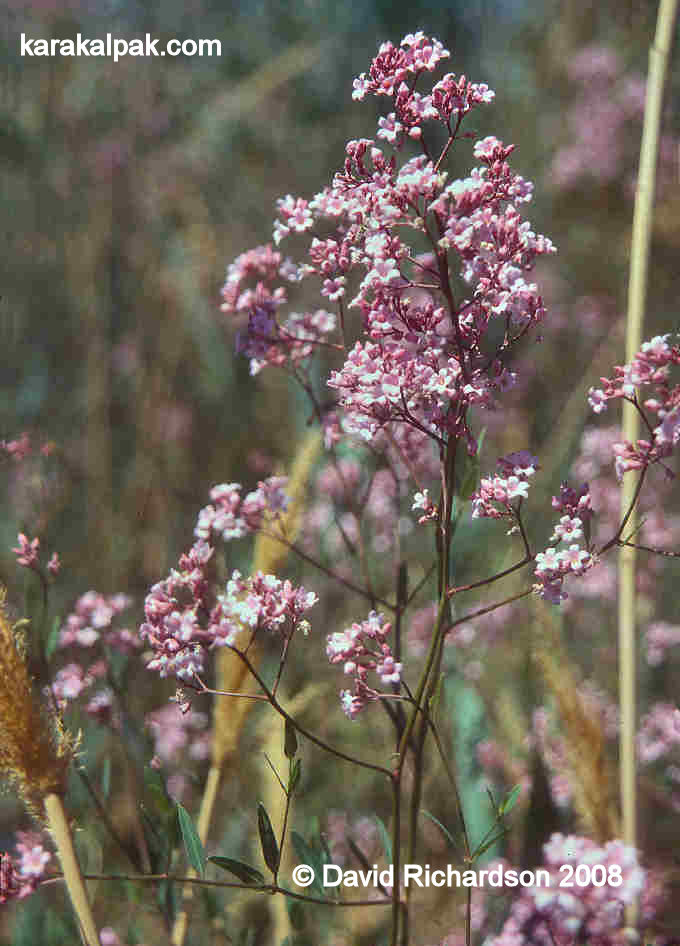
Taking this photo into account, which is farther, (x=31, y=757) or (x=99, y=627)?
(x=99, y=627)

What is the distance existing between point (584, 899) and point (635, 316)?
1.53ft

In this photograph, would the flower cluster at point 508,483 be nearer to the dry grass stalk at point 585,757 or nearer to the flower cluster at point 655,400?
the flower cluster at point 655,400

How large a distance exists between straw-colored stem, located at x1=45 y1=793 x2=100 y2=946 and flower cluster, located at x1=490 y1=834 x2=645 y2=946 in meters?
0.29

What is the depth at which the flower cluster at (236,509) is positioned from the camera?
Answer: 76 cm

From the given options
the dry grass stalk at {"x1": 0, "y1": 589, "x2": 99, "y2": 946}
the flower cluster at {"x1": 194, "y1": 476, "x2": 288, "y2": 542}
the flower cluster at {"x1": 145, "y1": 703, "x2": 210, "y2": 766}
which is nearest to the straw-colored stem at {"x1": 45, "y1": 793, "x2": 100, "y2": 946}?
the dry grass stalk at {"x1": 0, "y1": 589, "x2": 99, "y2": 946}

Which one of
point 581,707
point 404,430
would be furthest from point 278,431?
point 581,707

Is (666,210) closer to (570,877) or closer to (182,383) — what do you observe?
(182,383)

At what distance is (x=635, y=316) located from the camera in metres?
0.81

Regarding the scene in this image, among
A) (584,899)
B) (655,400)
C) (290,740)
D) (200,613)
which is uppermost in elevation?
(655,400)

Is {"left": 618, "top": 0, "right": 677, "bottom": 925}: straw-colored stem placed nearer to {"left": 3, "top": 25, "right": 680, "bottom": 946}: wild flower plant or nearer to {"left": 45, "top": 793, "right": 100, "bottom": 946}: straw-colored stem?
{"left": 3, "top": 25, "right": 680, "bottom": 946}: wild flower plant

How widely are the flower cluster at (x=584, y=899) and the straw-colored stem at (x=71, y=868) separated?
292 mm

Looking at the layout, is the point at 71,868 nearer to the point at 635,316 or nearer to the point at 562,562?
the point at 562,562

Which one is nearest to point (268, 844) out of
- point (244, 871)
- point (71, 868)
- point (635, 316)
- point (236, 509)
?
point (244, 871)

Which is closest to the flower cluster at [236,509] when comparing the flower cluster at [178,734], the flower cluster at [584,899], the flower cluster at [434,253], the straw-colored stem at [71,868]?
the flower cluster at [434,253]
